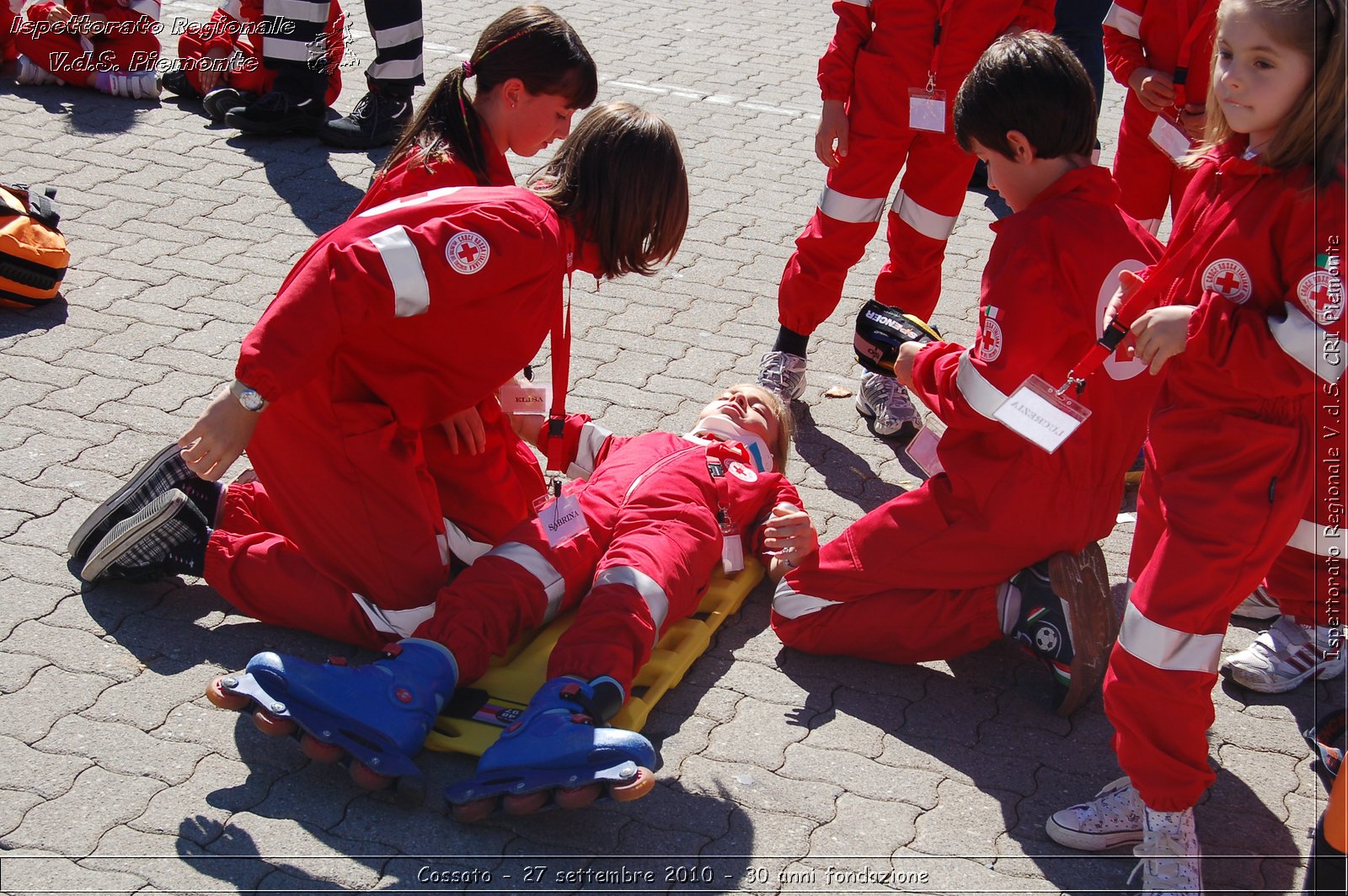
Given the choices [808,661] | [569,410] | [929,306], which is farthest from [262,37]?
[808,661]

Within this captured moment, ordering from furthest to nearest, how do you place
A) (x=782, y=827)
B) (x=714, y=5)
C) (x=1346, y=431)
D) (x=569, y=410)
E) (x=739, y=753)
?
(x=714, y=5), (x=569, y=410), (x=739, y=753), (x=782, y=827), (x=1346, y=431)

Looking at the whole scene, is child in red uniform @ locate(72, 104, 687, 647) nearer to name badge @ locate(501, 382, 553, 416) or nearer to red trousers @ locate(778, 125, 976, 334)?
name badge @ locate(501, 382, 553, 416)

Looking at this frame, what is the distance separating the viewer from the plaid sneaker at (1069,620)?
310 cm

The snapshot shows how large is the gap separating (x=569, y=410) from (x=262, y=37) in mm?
3323

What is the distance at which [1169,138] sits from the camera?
14.0 ft

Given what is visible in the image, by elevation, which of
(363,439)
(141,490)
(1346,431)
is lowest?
(141,490)

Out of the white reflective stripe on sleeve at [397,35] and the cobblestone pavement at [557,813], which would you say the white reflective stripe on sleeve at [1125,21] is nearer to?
the cobblestone pavement at [557,813]

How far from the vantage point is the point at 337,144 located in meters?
6.56

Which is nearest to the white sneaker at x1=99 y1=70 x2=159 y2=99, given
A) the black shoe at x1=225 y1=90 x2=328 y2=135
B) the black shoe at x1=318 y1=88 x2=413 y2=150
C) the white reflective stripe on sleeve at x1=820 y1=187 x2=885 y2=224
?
the black shoe at x1=225 y1=90 x2=328 y2=135

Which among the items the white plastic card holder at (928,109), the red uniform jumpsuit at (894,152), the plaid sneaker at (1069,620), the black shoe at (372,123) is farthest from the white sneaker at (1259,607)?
the black shoe at (372,123)

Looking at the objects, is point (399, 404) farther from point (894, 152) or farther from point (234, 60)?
point (234, 60)

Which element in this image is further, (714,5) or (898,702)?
(714,5)

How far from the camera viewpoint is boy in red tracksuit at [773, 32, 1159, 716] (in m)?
2.97

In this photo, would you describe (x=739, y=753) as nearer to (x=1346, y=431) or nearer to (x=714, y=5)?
(x=1346, y=431)
